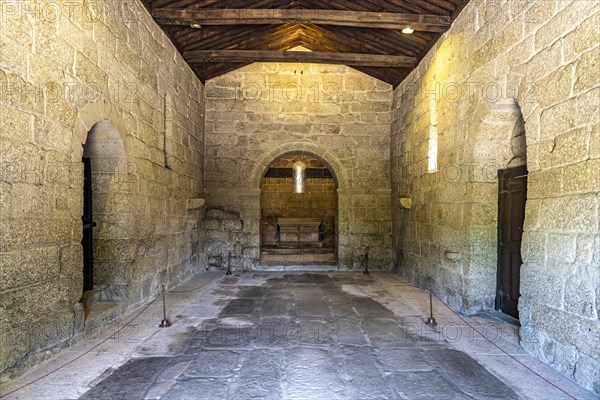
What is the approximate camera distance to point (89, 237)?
3455 millimetres

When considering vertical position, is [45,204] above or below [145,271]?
above

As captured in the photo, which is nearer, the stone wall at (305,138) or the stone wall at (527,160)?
the stone wall at (527,160)

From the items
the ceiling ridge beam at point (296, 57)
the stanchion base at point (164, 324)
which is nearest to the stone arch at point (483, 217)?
the ceiling ridge beam at point (296, 57)

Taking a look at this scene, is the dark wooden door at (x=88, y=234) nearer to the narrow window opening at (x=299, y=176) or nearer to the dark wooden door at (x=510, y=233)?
the dark wooden door at (x=510, y=233)

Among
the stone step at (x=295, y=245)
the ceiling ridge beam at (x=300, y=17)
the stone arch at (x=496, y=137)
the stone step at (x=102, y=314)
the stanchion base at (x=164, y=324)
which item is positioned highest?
the ceiling ridge beam at (x=300, y=17)

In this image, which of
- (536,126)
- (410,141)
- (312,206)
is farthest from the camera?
(312,206)

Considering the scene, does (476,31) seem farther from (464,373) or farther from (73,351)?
(73,351)

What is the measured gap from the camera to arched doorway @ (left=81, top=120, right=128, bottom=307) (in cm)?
345

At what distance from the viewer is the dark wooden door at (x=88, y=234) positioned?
343cm

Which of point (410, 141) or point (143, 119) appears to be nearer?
point (143, 119)

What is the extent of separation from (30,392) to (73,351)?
1.89 feet

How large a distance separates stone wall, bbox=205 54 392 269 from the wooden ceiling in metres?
0.37

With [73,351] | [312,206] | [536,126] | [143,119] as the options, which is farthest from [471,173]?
[312,206]

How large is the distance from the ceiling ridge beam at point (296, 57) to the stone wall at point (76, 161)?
22.2 inches
